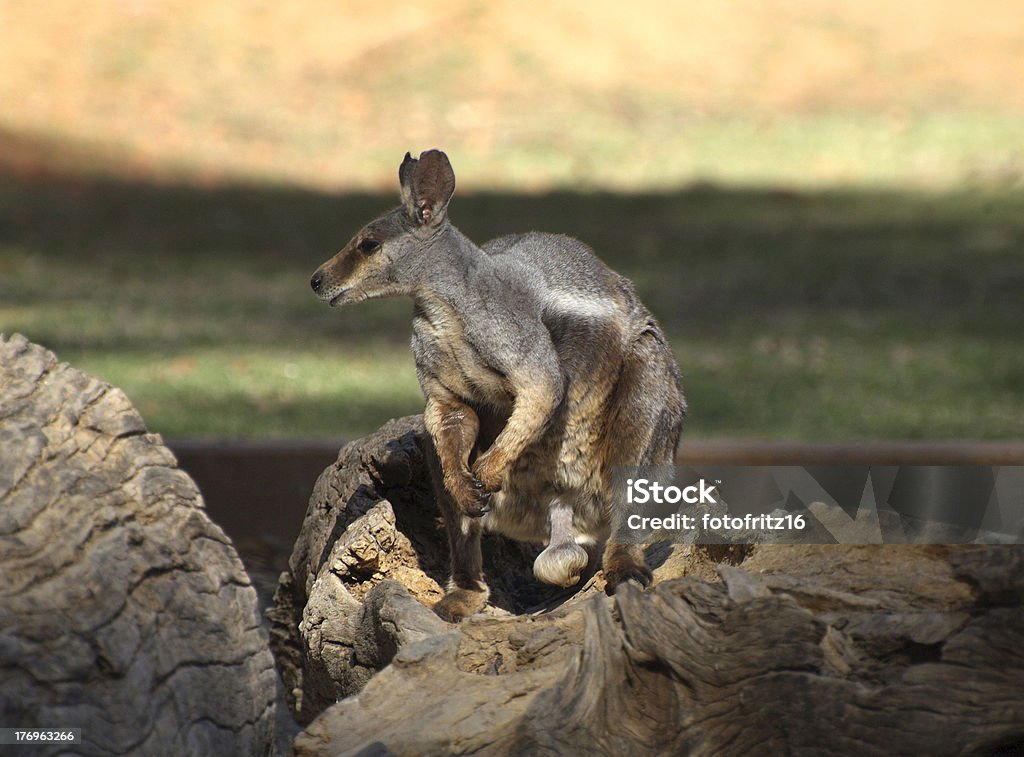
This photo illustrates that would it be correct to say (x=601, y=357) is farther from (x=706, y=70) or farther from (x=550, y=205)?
(x=706, y=70)

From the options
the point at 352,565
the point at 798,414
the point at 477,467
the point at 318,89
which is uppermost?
the point at 318,89

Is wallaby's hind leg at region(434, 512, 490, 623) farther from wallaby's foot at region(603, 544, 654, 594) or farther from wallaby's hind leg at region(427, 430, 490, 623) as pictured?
wallaby's foot at region(603, 544, 654, 594)

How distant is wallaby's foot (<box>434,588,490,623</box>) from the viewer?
287 centimetres

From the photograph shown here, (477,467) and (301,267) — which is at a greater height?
(301,267)

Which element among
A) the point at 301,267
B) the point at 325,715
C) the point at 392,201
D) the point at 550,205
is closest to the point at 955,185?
the point at 550,205

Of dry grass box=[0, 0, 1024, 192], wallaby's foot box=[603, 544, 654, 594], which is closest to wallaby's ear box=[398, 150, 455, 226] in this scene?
wallaby's foot box=[603, 544, 654, 594]

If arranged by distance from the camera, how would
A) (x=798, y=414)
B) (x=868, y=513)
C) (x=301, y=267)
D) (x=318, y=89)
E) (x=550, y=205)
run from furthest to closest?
(x=318, y=89) < (x=550, y=205) < (x=301, y=267) < (x=798, y=414) < (x=868, y=513)

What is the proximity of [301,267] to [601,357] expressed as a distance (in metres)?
6.30

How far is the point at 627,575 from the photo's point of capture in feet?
9.15

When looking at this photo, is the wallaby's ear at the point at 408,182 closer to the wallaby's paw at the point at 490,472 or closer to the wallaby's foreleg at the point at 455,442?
the wallaby's foreleg at the point at 455,442

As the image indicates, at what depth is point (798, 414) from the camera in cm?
563

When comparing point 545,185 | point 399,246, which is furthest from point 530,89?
point 399,246

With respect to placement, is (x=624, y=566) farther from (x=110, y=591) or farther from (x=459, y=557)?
(x=110, y=591)

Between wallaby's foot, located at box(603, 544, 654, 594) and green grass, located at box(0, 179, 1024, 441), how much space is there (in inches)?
94.3
